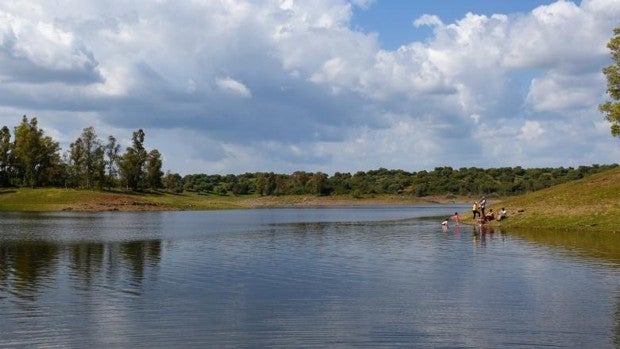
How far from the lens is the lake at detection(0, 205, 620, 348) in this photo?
20078mm

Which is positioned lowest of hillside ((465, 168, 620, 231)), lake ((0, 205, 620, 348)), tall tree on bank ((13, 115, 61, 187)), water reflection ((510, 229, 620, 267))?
lake ((0, 205, 620, 348))

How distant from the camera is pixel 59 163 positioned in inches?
7116

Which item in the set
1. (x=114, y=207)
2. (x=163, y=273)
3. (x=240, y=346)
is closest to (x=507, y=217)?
(x=163, y=273)

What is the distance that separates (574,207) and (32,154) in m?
139

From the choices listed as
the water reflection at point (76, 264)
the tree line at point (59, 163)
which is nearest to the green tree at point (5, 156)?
the tree line at point (59, 163)

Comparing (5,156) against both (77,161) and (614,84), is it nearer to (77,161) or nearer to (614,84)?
(77,161)

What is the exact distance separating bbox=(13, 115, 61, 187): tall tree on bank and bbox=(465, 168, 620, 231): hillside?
125 metres

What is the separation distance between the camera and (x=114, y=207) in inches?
5778

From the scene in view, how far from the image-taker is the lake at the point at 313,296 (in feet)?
65.9

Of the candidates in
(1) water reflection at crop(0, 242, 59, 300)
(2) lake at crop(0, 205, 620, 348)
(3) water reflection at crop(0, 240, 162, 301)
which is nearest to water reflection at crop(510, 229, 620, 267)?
(2) lake at crop(0, 205, 620, 348)

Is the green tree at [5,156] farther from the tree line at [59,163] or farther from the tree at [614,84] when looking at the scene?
the tree at [614,84]

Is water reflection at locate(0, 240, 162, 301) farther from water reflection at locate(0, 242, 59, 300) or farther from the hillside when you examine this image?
the hillside

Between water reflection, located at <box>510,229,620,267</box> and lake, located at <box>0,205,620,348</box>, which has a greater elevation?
water reflection, located at <box>510,229,620,267</box>

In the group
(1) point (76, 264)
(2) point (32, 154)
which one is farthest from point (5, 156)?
(1) point (76, 264)
